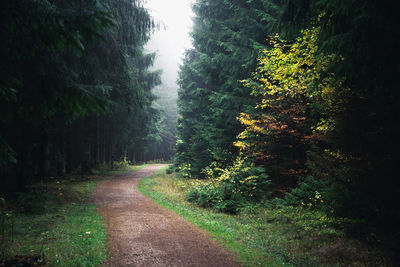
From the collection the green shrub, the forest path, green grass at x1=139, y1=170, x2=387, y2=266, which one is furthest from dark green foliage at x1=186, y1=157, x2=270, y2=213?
the forest path

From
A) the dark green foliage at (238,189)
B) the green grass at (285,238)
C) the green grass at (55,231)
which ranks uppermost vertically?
the dark green foliage at (238,189)

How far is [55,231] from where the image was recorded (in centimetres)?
670

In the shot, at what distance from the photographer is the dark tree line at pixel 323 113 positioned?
14.6 feet

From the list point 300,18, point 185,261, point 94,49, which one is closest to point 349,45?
point 300,18

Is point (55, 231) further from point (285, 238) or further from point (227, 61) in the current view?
point (227, 61)

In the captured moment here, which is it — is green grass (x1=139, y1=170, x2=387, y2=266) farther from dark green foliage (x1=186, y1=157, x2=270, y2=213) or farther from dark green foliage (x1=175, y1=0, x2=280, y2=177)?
dark green foliage (x1=175, y1=0, x2=280, y2=177)

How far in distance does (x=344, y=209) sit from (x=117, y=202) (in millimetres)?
9805

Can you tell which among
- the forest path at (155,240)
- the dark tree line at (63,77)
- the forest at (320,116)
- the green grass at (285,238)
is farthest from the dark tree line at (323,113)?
the dark tree line at (63,77)

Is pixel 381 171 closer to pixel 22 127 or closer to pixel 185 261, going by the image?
pixel 185 261

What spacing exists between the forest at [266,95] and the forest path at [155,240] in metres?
2.98

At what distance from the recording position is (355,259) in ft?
16.8

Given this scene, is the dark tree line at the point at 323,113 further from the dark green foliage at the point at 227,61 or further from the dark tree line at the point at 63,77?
the dark tree line at the point at 63,77

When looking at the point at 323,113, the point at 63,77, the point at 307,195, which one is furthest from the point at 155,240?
the point at 63,77

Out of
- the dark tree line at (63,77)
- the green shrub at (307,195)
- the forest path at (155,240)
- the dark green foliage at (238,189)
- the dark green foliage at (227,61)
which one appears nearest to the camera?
the dark tree line at (63,77)
